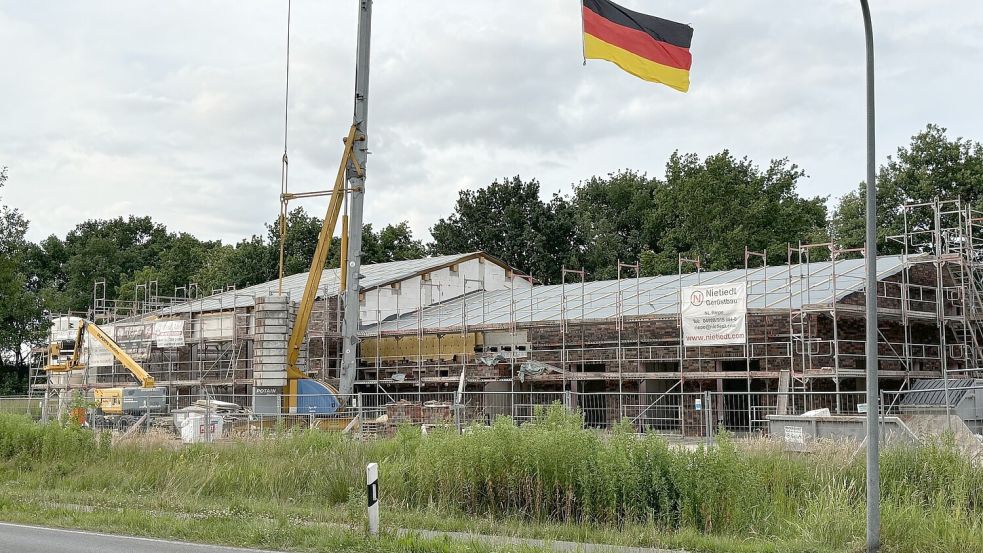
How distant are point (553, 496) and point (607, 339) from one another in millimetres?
20855

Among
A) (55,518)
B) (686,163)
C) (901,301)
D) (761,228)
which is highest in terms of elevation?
(686,163)

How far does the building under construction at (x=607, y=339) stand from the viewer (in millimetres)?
30844

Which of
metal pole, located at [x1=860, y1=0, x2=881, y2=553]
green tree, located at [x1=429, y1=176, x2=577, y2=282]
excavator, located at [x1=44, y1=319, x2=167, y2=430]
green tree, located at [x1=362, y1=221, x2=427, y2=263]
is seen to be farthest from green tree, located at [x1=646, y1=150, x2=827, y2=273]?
metal pole, located at [x1=860, y1=0, x2=881, y2=553]

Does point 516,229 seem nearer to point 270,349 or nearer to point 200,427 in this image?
point 270,349

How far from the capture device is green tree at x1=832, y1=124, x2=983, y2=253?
49.9 metres

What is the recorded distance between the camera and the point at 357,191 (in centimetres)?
3631

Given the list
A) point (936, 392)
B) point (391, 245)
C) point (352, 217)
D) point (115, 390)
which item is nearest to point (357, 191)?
point (352, 217)

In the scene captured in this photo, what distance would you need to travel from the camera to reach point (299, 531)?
13.0m

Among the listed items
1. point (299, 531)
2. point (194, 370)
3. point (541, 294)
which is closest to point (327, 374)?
point (194, 370)

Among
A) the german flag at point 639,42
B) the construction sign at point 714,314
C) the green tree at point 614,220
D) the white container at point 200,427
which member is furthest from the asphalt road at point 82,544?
the green tree at point 614,220

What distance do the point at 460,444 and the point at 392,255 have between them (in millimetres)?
62620

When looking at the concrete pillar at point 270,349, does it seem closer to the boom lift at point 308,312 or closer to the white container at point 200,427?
the boom lift at point 308,312

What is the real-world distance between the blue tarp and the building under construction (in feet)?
3.04

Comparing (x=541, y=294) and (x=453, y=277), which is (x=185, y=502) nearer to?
(x=541, y=294)
